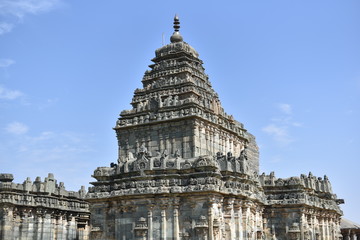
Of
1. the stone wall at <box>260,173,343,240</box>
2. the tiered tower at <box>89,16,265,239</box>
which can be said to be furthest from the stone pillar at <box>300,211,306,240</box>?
the tiered tower at <box>89,16,265,239</box>

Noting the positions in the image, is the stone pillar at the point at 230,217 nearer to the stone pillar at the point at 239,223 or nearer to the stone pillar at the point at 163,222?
the stone pillar at the point at 239,223

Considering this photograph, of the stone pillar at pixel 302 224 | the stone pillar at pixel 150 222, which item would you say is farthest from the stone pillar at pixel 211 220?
the stone pillar at pixel 302 224

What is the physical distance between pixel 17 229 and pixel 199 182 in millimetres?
19859

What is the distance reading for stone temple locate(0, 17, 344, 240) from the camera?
31.4 meters

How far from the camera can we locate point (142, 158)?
33188mm

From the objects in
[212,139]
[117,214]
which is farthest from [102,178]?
[212,139]

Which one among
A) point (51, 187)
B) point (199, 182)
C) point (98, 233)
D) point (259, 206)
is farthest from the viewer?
point (51, 187)

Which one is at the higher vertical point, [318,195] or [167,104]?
[167,104]

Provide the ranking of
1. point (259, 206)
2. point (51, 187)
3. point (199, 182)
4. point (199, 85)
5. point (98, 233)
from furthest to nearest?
1. point (51, 187)
2. point (199, 85)
3. point (259, 206)
4. point (98, 233)
5. point (199, 182)

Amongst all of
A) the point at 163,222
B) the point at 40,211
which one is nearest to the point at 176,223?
the point at 163,222

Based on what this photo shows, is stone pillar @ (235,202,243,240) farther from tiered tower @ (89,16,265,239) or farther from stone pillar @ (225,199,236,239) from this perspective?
stone pillar @ (225,199,236,239)

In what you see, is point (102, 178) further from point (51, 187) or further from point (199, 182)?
point (51, 187)

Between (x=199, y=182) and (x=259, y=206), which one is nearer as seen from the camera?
(x=199, y=182)

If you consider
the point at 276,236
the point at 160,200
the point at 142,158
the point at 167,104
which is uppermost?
the point at 167,104
